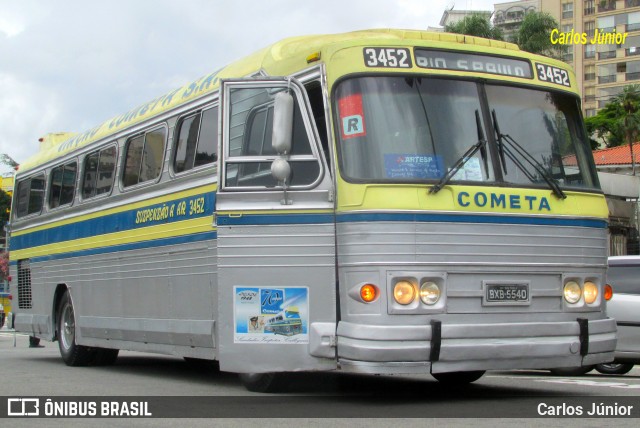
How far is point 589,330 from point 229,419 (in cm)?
343

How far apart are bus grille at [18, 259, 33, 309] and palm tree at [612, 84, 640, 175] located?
61.3m

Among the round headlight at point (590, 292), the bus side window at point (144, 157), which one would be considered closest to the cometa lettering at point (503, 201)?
the round headlight at point (590, 292)

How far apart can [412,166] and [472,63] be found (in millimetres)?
1311

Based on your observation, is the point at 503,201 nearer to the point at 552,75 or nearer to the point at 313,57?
the point at 552,75

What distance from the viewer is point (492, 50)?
9.84 metres

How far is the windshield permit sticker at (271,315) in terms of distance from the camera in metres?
9.25

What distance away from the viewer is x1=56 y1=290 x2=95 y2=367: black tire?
15.6 meters

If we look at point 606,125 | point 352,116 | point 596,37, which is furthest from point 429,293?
point 596,37

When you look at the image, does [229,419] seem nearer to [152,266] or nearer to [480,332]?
[480,332]

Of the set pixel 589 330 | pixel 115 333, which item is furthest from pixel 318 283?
pixel 115 333

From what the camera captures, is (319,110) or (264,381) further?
(264,381)

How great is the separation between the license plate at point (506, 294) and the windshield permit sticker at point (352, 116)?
5.82 feet

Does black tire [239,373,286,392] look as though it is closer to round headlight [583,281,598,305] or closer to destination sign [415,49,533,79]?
round headlight [583,281,598,305]

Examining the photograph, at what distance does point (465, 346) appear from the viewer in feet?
29.0
